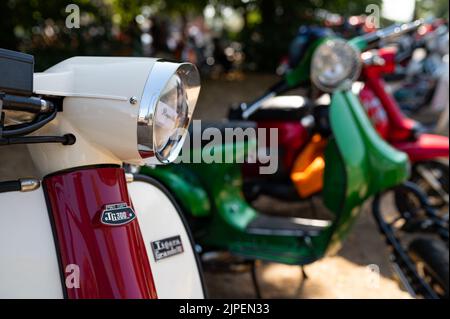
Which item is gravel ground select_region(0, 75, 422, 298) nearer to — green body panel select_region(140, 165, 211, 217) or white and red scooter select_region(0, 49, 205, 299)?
green body panel select_region(140, 165, 211, 217)

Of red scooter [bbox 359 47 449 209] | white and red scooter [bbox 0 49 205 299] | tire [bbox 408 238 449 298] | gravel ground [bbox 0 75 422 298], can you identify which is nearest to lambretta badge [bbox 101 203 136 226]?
white and red scooter [bbox 0 49 205 299]

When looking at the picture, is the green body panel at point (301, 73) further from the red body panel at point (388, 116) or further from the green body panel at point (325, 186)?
the red body panel at point (388, 116)

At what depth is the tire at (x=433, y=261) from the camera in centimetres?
231

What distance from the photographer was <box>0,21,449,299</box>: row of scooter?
1.12 metres

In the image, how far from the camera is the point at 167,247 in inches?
60.4

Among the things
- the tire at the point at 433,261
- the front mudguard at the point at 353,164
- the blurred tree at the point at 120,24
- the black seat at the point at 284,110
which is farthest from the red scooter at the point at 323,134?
the blurred tree at the point at 120,24

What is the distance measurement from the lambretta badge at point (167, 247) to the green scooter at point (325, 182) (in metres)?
0.93

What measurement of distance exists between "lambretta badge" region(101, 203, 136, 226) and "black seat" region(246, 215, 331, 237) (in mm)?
1581

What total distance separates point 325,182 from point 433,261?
0.67 meters

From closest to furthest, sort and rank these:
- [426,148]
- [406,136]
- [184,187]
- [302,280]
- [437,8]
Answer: [184,187], [302,280], [426,148], [406,136], [437,8]

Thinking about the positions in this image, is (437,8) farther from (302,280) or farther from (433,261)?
(433,261)

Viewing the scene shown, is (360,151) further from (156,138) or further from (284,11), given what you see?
(284,11)

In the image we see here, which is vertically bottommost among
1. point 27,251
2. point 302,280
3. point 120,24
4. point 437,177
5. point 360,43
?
point 302,280

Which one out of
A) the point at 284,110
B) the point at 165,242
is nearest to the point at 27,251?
the point at 165,242
